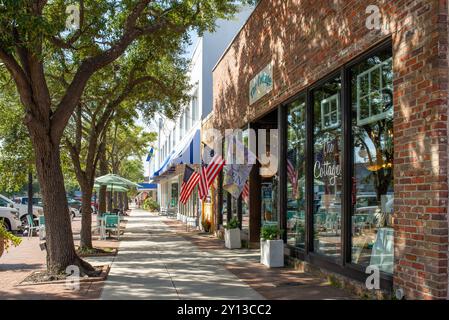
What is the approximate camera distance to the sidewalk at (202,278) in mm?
7926

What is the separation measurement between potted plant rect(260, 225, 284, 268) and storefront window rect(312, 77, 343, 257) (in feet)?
4.08

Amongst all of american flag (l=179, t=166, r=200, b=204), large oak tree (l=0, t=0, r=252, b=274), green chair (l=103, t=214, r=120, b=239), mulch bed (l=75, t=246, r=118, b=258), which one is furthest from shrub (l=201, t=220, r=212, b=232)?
large oak tree (l=0, t=0, r=252, b=274)

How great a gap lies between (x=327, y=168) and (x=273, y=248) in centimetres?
239

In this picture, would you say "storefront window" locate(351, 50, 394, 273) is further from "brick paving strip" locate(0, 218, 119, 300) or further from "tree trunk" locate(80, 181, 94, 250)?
"tree trunk" locate(80, 181, 94, 250)

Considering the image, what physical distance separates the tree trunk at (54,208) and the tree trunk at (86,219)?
4.23 metres

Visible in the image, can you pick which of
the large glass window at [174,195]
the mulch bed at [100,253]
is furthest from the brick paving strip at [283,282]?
the large glass window at [174,195]

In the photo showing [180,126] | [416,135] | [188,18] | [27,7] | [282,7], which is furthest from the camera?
[180,126]

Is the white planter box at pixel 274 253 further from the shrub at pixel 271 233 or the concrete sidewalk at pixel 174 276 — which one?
the concrete sidewalk at pixel 174 276

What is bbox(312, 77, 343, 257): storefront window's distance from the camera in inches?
350

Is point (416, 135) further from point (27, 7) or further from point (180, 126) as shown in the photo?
point (180, 126)

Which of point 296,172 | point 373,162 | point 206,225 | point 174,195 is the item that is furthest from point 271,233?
point 174,195

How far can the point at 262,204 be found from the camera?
14844 millimetres
